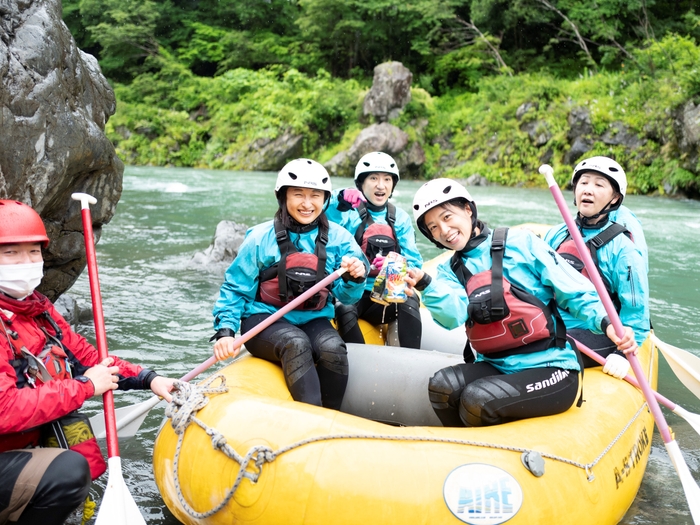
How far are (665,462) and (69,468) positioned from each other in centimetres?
296

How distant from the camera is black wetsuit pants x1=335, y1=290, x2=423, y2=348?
3.84 metres

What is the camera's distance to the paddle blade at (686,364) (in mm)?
3721

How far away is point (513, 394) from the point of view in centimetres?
260

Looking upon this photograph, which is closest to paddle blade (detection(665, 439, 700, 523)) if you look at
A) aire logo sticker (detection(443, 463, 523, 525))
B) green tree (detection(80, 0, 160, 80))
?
aire logo sticker (detection(443, 463, 523, 525))

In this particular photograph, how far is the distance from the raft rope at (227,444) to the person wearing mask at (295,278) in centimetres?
58

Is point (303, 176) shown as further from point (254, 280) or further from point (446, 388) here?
point (446, 388)

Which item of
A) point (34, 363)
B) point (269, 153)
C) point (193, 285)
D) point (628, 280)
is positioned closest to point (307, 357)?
point (34, 363)

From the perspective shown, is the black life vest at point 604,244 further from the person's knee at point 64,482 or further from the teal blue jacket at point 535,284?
the person's knee at point 64,482

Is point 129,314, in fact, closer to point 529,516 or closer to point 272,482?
point 272,482

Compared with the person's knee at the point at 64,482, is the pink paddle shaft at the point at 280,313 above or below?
above

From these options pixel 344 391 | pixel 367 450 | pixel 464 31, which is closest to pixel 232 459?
pixel 367 450

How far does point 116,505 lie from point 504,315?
63.4 inches

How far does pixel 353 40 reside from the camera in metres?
25.5

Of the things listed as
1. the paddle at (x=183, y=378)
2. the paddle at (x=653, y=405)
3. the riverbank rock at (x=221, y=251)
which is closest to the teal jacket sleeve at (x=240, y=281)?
the paddle at (x=183, y=378)
